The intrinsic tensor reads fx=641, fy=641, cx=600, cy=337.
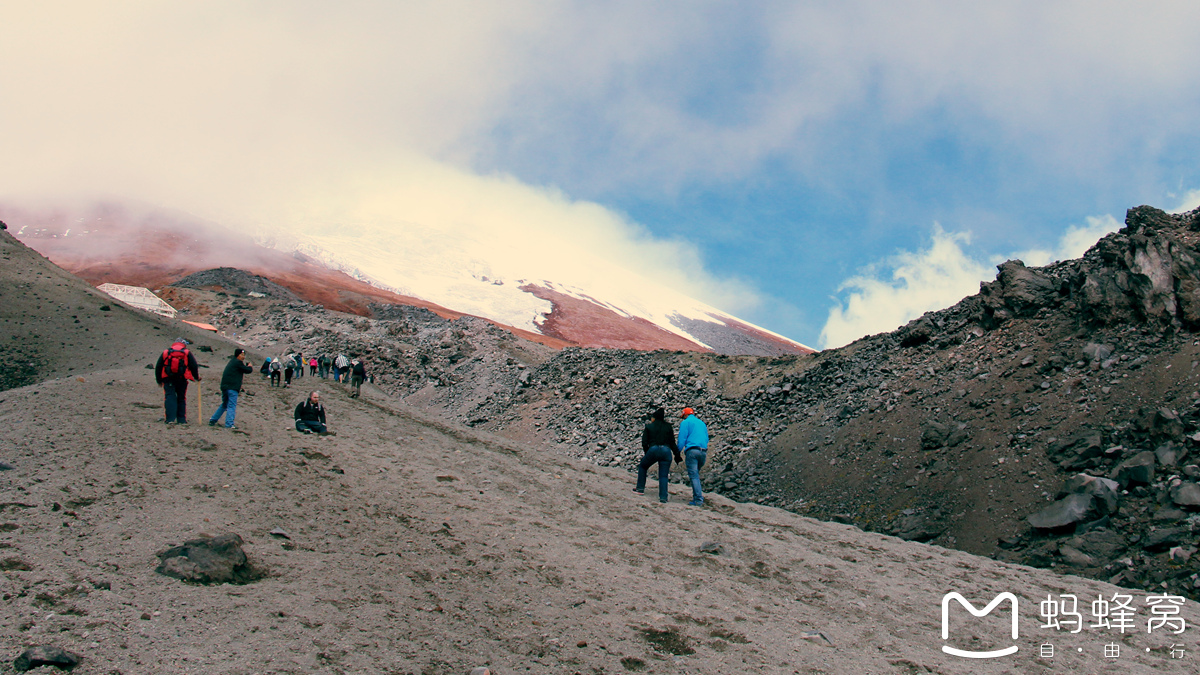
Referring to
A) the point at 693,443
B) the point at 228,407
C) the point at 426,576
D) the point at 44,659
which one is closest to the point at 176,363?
the point at 228,407

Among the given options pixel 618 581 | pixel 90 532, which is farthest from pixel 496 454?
pixel 90 532

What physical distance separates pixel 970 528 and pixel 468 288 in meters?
118

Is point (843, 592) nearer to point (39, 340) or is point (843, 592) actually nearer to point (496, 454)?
point (496, 454)

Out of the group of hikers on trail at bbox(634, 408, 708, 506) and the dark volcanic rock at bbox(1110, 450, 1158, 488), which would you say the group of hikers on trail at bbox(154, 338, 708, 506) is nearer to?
the group of hikers on trail at bbox(634, 408, 708, 506)

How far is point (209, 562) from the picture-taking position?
6844 millimetres

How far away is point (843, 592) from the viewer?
29.5ft

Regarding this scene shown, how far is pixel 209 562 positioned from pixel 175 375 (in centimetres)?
727

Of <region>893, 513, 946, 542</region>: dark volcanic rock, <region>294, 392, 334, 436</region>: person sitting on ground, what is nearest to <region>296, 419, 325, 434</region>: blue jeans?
<region>294, 392, 334, 436</region>: person sitting on ground

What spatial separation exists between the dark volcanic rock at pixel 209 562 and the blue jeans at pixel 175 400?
6.74 m

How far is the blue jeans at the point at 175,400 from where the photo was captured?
1269 centimetres

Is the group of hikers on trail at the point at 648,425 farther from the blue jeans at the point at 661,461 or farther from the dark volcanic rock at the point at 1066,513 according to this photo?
the dark volcanic rock at the point at 1066,513

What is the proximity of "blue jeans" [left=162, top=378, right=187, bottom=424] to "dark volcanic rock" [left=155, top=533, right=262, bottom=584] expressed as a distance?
674cm

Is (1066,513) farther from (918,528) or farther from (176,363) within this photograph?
(176,363)

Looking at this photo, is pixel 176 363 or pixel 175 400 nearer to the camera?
pixel 176 363
